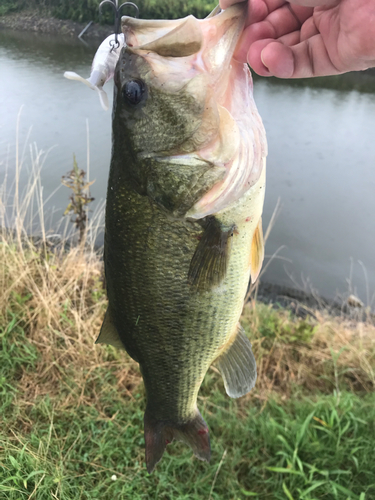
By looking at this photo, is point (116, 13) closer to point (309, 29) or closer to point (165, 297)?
point (309, 29)

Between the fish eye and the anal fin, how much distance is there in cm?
93

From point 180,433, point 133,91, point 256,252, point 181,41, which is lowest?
point 180,433

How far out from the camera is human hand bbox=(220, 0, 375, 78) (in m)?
1.14

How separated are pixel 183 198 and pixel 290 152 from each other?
8770 millimetres

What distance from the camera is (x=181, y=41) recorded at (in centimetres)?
99

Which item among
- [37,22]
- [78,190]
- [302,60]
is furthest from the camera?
[37,22]

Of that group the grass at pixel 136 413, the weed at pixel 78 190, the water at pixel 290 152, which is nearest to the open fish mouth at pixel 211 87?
the grass at pixel 136 413

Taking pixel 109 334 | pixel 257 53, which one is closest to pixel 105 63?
pixel 257 53

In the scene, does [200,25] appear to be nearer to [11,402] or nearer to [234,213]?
[234,213]

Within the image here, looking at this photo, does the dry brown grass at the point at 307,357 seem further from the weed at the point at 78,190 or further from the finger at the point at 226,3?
the finger at the point at 226,3

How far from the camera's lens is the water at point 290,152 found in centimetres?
620

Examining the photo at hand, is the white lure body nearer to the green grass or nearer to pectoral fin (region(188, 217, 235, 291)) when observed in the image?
pectoral fin (region(188, 217, 235, 291))

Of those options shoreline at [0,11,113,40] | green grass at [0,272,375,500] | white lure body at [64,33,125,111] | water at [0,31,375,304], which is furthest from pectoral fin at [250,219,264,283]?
shoreline at [0,11,113,40]

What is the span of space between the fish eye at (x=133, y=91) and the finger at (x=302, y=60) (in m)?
0.48
